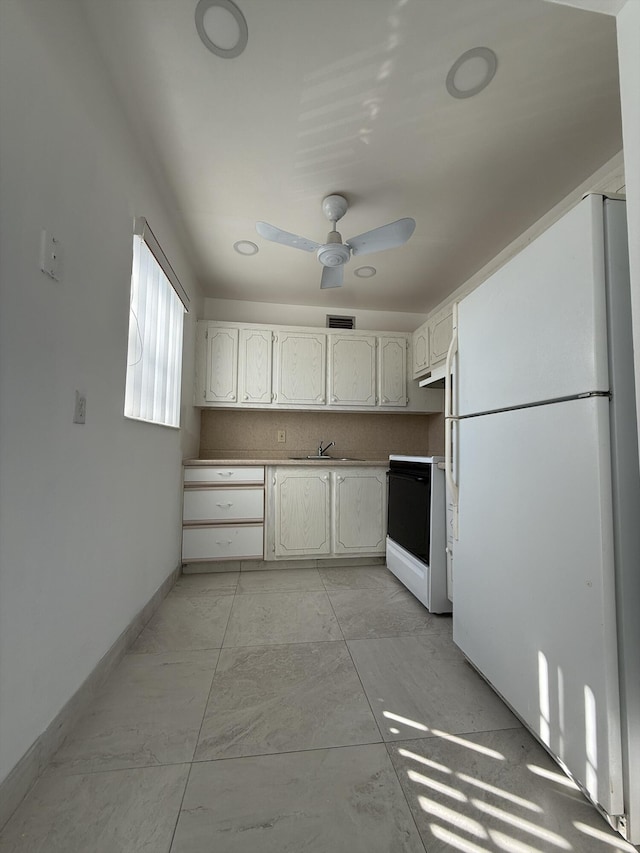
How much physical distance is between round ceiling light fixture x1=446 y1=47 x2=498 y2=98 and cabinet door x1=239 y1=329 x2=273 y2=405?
227 centimetres

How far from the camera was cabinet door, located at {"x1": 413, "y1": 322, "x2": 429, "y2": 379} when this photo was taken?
3398mm

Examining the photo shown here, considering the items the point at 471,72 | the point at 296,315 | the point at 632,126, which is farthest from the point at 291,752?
the point at 296,315

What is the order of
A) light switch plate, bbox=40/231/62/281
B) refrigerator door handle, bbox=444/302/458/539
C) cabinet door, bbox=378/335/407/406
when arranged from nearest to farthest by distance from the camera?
light switch plate, bbox=40/231/62/281 < refrigerator door handle, bbox=444/302/458/539 < cabinet door, bbox=378/335/407/406

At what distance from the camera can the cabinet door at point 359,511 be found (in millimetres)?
3127

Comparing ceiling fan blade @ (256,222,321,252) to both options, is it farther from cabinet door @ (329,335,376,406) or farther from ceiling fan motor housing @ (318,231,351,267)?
cabinet door @ (329,335,376,406)

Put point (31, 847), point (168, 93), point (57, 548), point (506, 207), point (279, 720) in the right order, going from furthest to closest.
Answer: point (506, 207), point (168, 93), point (279, 720), point (57, 548), point (31, 847)

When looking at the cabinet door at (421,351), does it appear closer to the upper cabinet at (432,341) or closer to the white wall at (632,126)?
the upper cabinet at (432,341)

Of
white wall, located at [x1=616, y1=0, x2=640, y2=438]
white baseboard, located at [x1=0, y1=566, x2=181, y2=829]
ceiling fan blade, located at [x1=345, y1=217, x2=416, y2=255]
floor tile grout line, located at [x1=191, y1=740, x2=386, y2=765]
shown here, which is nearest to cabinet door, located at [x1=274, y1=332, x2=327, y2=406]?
ceiling fan blade, located at [x1=345, y1=217, x2=416, y2=255]

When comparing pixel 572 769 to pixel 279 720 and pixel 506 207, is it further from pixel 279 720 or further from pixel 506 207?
pixel 506 207

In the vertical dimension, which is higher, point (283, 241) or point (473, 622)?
point (283, 241)

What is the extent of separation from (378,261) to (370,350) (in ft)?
2.95

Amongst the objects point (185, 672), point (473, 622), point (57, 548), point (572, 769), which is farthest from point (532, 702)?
point (57, 548)

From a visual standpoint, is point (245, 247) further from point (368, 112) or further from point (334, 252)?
point (368, 112)

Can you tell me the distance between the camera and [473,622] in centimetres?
157
